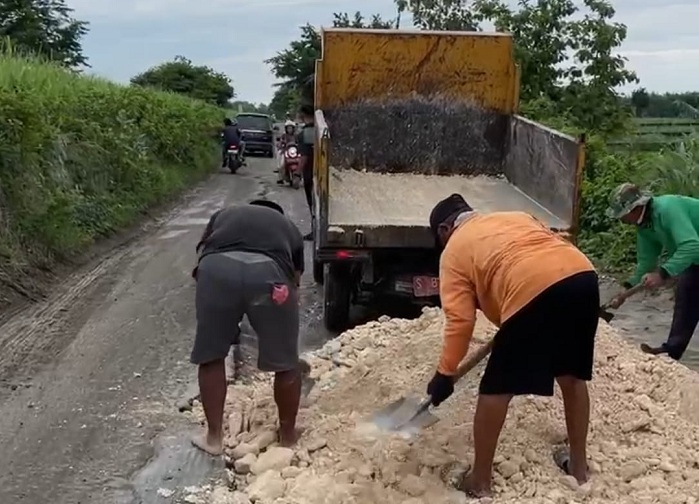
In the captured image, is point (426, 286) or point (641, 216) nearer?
point (641, 216)

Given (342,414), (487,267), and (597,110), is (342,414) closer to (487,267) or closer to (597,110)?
(487,267)

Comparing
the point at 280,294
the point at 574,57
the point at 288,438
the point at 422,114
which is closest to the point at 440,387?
the point at 280,294

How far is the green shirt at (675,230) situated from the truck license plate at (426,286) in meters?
1.70

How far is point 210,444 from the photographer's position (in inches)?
227

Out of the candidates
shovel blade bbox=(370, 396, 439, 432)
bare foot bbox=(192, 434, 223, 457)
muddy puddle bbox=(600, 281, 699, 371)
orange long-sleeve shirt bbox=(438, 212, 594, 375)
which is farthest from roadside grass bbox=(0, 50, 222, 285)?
orange long-sleeve shirt bbox=(438, 212, 594, 375)

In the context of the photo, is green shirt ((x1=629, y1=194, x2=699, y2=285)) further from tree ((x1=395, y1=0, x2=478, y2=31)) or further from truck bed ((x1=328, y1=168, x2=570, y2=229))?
tree ((x1=395, y1=0, x2=478, y2=31))

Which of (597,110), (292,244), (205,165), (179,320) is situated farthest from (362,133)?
(205,165)

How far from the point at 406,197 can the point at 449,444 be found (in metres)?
4.64

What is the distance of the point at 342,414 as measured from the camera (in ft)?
19.7

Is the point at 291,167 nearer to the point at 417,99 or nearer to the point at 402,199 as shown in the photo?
the point at 417,99

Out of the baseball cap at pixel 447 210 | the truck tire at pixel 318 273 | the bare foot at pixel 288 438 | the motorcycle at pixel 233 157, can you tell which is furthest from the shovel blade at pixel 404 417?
the motorcycle at pixel 233 157

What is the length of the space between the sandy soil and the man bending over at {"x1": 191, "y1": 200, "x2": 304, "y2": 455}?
10.5 inches

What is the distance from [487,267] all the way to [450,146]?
6.28m

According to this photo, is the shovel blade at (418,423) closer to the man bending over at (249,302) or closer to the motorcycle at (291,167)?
the man bending over at (249,302)
